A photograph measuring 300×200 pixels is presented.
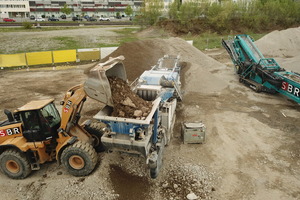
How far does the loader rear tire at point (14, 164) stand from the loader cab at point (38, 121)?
53 centimetres

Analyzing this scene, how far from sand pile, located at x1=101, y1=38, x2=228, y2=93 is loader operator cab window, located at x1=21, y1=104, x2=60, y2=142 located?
924cm

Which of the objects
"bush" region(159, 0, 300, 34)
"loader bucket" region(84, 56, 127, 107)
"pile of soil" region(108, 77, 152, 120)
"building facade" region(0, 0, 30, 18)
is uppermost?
"building facade" region(0, 0, 30, 18)

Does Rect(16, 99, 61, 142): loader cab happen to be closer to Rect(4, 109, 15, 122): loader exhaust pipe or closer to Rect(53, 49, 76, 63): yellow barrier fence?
Rect(4, 109, 15, 122): loader exhaust pipe

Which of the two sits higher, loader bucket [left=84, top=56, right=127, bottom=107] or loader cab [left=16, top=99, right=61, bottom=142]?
loader bucket [left=84, top=56, right=127, bottom=107]

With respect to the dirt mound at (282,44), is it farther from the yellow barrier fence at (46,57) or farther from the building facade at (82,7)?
the building facade at (82,7)

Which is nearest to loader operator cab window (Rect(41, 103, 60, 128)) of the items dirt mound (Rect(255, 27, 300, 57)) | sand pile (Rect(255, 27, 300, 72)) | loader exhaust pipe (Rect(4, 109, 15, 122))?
loader exhaust pipe (Rect(4, 109, 15, 122))

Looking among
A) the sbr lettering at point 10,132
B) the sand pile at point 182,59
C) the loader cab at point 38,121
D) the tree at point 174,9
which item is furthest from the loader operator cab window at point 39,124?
the tree at point 174,9

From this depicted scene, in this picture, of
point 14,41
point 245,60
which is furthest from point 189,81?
point 14,41

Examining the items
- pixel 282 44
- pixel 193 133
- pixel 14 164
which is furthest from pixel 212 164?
pixel 282 44

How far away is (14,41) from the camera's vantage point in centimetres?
2894

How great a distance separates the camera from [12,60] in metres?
19.9

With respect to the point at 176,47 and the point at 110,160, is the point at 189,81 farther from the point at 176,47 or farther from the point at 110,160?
the point at 110,160

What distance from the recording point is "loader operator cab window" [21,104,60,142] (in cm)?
682

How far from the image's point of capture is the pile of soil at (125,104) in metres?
6.47
